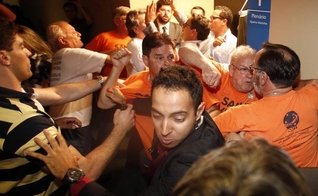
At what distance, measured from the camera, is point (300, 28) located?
256 cm

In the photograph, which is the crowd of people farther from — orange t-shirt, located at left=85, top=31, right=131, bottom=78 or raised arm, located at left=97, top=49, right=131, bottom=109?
orange t-shirt, located at left=85, top=31, right=131, bottom=78

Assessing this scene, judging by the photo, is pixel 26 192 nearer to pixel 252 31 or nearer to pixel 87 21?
pixel 252 31

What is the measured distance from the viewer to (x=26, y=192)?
1610 millimetres

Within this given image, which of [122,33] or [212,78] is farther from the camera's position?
[122,33]

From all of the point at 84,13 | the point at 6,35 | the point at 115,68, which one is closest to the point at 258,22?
the point at 115,68

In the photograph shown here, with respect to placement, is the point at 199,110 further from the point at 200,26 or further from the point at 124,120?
the point at 200,26

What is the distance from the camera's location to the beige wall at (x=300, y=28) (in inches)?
97.3

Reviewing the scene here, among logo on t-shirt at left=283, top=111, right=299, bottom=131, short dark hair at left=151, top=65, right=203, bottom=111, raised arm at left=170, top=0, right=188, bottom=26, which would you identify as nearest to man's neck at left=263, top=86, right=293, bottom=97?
logo on t-shirt at left=283, top=111, right=299, bottom=131

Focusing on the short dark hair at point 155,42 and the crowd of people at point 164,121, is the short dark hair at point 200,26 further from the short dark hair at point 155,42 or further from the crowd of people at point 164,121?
the short dark hair at point 155,42

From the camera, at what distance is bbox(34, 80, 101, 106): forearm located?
218 centimetres

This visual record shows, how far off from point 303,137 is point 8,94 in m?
1.69

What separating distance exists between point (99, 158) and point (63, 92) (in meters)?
0.75

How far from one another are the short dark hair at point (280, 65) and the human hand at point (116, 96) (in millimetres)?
1031

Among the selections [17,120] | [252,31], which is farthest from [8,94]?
[252,31]
